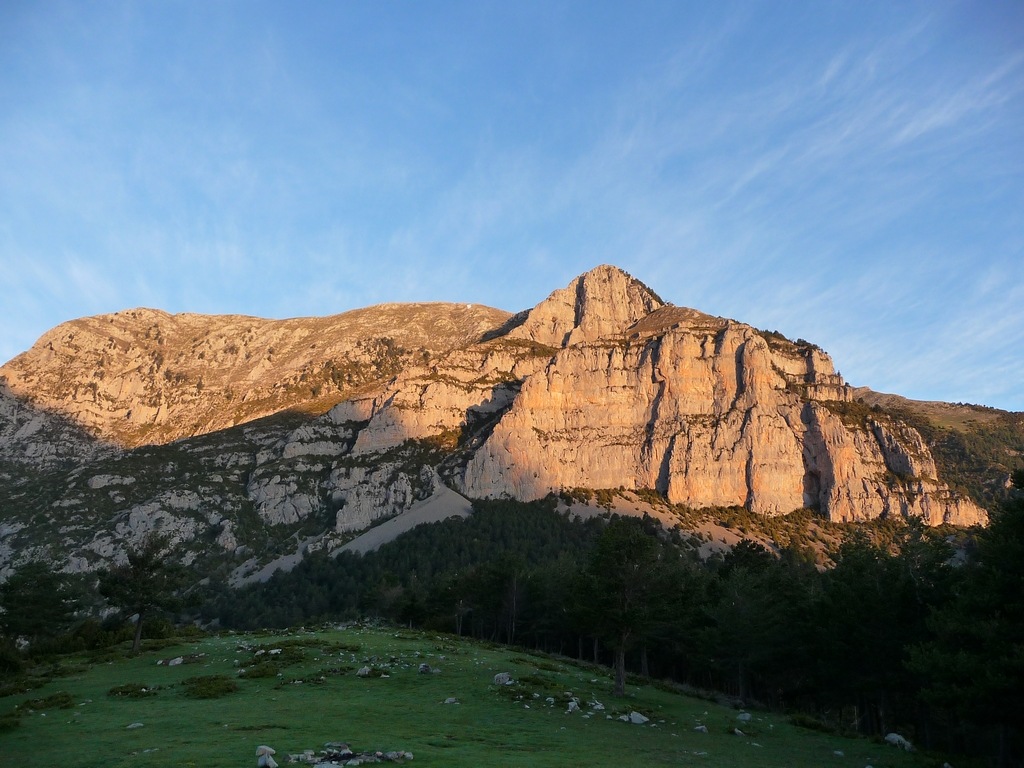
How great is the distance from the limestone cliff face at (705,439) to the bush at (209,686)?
130019 mm

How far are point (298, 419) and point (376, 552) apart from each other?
83269 mm

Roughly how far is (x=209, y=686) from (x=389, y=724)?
30.8 feet

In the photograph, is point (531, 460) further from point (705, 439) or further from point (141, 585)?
point (141, 585)

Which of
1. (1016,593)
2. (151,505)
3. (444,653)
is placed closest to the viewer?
(1016,593)

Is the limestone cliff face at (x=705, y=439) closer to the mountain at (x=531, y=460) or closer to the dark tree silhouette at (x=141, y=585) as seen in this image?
the mountain at (x=531, y=460)

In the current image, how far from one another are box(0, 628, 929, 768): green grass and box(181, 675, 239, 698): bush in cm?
30

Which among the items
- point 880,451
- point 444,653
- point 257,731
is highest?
point 880,451

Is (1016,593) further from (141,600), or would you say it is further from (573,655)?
(573,655)

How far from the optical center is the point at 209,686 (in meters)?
21.5

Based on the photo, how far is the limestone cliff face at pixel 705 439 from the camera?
502 feet

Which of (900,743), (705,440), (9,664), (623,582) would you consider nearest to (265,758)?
(623,582)

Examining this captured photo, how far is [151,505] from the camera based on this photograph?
451 ft

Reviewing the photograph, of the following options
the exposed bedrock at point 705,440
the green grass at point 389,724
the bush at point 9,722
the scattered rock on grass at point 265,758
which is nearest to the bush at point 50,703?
the green grass at point 389,724

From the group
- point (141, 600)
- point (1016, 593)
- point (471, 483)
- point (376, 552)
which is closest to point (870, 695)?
point (1016, 593)
